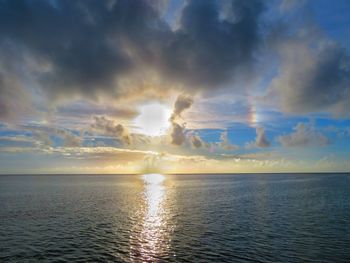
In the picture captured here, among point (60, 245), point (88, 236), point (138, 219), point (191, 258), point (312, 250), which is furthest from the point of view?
point (138, 219)

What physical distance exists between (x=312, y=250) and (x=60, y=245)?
36.1 m

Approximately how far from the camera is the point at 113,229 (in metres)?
52.6

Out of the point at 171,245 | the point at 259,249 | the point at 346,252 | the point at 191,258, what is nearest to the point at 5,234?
the point at 171,245

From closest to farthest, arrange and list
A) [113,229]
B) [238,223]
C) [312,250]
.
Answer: [312,250] → [113,229] → [238,223]

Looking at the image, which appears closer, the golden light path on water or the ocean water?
the ocean water

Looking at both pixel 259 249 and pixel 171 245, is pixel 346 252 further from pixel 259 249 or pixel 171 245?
pixel 171 245

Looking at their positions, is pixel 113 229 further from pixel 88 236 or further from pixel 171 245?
pixel 171 245

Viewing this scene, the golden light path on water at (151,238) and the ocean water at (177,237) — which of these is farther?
the golden light path on water at (151,238)

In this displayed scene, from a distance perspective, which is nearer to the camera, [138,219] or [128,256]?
[128,256]

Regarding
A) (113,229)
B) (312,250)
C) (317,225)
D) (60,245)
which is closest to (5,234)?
(60,245)

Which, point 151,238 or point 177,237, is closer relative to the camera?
point 177,237

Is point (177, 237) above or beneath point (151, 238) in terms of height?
above

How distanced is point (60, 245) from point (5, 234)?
1382 centimetres

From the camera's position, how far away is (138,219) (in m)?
65.6
